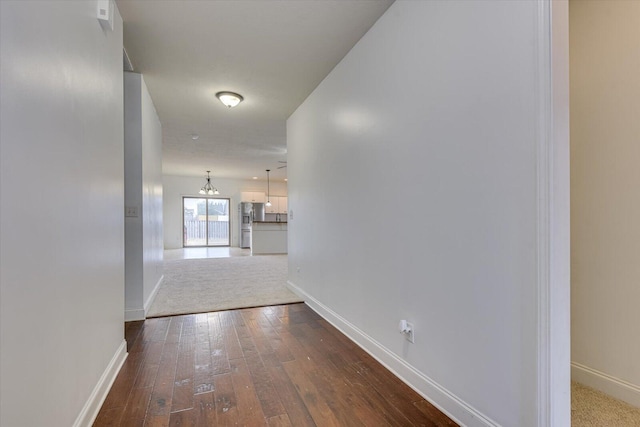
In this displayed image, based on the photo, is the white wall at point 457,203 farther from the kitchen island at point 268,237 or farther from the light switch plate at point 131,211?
the kitchen island at point 268,237

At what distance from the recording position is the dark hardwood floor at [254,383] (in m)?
1.54

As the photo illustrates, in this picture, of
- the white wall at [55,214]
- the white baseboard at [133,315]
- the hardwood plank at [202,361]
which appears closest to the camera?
the white wall at [55,214]

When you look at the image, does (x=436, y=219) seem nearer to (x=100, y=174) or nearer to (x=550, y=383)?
(x=550, y=383)

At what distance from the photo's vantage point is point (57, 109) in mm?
1207

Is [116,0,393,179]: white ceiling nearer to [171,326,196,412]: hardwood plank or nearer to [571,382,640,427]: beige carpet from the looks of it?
[171,326,196,412]: hardwood plank

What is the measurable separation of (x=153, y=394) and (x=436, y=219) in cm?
194

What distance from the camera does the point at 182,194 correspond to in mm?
10273

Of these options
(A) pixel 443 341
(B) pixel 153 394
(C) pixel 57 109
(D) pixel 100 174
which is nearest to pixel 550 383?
(A) pixel 443 341

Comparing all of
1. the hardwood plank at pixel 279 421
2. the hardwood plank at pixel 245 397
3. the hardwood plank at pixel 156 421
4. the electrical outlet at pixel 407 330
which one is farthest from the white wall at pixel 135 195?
the electrical outlet at pixel 407 330

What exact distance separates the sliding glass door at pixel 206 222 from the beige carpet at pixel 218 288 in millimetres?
4583

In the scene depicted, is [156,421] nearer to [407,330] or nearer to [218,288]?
[407,330]

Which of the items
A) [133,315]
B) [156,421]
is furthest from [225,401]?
[133,315]

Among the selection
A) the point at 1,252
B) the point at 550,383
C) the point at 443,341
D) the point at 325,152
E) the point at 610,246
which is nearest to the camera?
the point at 1,252

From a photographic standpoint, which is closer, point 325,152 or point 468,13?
point 468,13
